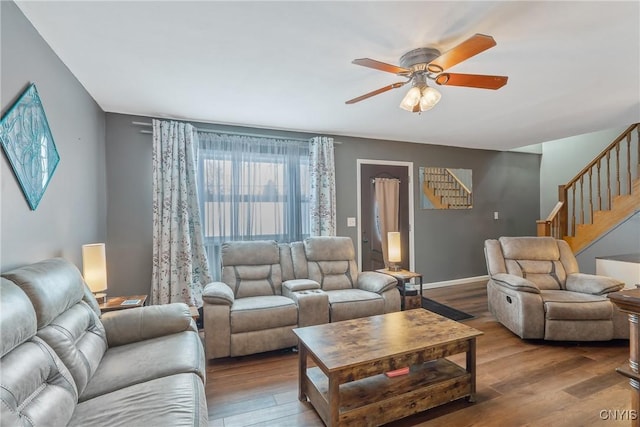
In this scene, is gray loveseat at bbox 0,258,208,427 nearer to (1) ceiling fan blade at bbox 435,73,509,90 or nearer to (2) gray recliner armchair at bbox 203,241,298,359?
(2) gray recliner armchair at bbox 203,241,298,359

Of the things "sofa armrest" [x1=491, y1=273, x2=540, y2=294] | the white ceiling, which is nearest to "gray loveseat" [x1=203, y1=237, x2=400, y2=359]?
"sofa armrest" [x1=491, y1=273, x2=540, y2=294]

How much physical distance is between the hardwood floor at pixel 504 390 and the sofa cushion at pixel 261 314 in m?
0.31

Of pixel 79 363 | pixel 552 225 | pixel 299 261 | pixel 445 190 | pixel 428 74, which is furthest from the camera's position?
pixel 445 190

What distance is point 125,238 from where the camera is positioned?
133 inches

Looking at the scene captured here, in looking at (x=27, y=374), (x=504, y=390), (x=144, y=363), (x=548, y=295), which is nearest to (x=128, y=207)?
(x=144, y=363)

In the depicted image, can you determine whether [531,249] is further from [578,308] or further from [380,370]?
[380,370]

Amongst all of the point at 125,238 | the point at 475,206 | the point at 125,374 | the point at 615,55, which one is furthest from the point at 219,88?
the point at 475,206

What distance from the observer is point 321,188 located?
4207mm

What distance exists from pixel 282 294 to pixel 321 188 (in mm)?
1613

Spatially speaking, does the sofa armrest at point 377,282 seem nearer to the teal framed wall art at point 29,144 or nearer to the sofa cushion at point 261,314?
the sofa cushion at point 261,314

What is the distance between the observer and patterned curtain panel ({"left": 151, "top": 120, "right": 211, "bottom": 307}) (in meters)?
3.37

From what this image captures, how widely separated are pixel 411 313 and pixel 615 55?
2446 millimetres

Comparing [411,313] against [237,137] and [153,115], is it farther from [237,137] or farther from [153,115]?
[153,115]

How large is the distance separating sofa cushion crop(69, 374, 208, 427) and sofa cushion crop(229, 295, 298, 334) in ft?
3.73
